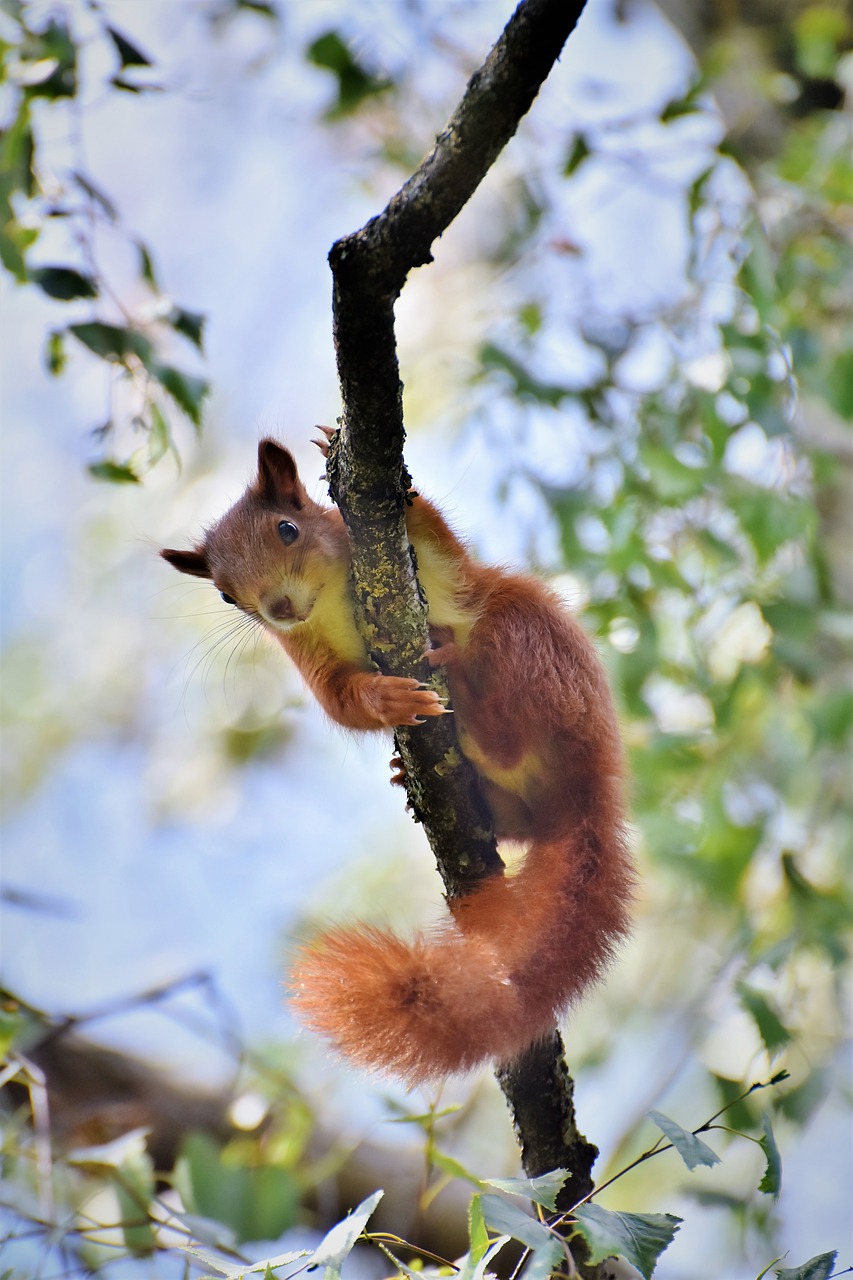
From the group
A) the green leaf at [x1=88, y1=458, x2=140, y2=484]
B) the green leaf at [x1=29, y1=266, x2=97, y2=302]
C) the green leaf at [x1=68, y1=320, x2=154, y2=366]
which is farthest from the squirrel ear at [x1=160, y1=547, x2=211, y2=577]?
the green leaf at [x1=29, y1=266, x2=97, y2=302]

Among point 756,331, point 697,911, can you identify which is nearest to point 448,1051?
point 756,331

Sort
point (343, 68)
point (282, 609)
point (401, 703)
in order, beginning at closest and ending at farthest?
1. point (401, 703)
2. point (282, 609)
3. point (343, 68)

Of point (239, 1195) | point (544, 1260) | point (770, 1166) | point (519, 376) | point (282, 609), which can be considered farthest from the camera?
point (519, 376)

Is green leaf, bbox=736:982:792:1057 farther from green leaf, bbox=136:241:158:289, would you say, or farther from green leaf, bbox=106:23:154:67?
green leaf, bbox=106:23:154:67

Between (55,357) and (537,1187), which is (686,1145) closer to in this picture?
(537,1187)

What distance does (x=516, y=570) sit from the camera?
2.26 meters

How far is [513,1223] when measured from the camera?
1140mm

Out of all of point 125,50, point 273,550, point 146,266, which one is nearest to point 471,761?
point 273,550

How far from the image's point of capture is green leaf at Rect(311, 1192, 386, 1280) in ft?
3.74

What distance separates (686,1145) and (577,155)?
2.69 metres

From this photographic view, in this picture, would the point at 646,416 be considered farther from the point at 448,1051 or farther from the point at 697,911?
the point at 448,1051

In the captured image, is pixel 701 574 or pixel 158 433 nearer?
pixel 158 433

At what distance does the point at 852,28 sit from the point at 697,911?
11.2 ft

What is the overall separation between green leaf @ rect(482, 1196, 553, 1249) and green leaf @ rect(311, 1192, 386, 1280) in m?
0.12
